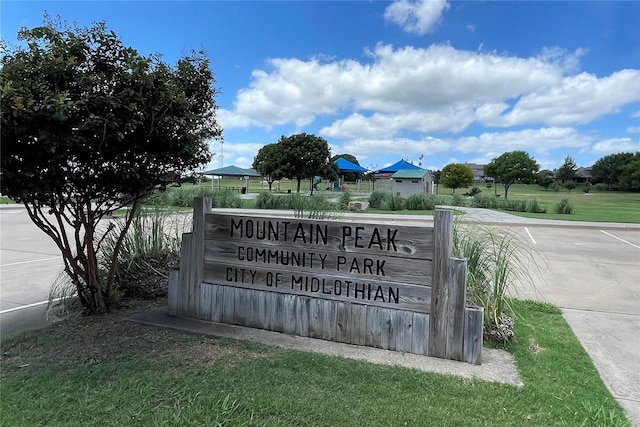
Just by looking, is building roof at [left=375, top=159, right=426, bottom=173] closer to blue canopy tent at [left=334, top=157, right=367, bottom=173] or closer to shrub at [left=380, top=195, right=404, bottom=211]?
blue canopy tent at [left=334, top=157, right=367, bottom=173]

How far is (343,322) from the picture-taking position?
4016mm

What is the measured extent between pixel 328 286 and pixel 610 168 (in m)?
91.0

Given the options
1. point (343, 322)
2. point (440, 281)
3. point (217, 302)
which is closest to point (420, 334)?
point (440, 281)

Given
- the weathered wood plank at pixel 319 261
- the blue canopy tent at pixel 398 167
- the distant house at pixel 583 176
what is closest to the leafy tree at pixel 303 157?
the blue canopy tent at pixel 398 167

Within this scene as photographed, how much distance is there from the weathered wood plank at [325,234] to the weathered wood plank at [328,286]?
0.93 ft

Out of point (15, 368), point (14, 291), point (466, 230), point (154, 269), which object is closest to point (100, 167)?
point (15, 368)

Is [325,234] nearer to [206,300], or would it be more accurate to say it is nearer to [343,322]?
[343,322]

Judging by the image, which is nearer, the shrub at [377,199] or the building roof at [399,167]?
the shrub at [377,199]

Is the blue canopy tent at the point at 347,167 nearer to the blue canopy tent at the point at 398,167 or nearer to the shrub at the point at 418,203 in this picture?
the blue canopy tent at the point at 398,167

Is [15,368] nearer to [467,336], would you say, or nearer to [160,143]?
[160,143]

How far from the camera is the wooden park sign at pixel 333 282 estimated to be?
3.69 m

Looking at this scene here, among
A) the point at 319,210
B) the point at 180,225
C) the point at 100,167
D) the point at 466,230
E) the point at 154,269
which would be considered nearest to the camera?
the point at 100,167

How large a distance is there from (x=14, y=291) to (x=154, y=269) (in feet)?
6.67

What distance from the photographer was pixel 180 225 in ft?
23.9
